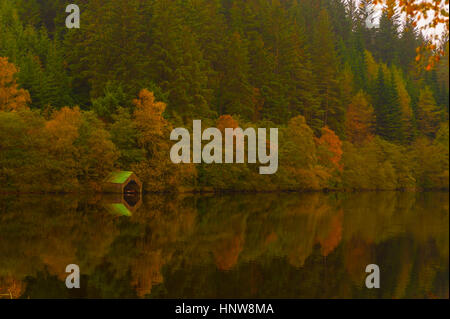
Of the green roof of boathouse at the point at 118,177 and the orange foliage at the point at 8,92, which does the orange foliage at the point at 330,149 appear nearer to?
the green roof of boathouse at the point at 118,177

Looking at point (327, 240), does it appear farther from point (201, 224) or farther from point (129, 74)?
point (129, 74)

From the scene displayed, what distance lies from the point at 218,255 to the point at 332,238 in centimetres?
541

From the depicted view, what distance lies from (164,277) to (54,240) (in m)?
6.01

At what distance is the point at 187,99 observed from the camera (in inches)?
1953

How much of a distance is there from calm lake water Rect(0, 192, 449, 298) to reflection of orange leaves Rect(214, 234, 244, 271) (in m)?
0.03

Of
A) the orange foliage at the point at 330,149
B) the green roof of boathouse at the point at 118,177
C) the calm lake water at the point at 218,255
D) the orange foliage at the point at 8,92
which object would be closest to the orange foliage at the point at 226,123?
the green roof of boathouse at the point at 118,177

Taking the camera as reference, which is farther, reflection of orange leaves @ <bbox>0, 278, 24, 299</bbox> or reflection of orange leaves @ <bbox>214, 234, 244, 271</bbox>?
reflection of orange leaves @ <bbox>214, 234, 244, 271</bbox>

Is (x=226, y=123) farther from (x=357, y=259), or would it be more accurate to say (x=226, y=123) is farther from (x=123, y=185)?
(x=357, y=259)

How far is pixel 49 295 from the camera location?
9609 millimetres

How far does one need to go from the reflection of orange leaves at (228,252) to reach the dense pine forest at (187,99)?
19.5 meters

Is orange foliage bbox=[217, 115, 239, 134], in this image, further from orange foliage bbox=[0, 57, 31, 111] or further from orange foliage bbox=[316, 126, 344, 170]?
orange foliage bbox=[0, 57, 31, 111]

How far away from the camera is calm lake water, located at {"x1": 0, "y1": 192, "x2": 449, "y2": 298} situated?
405 inches

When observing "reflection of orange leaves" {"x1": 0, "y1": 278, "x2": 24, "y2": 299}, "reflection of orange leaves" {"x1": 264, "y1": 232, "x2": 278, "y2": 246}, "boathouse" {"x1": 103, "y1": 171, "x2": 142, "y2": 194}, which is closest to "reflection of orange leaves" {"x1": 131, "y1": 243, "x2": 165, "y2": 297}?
"reflection of orange leaves" {"x1": 0, "y1": 278, "x2": 24, "y2": 299}

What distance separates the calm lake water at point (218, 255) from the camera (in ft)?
33.8
